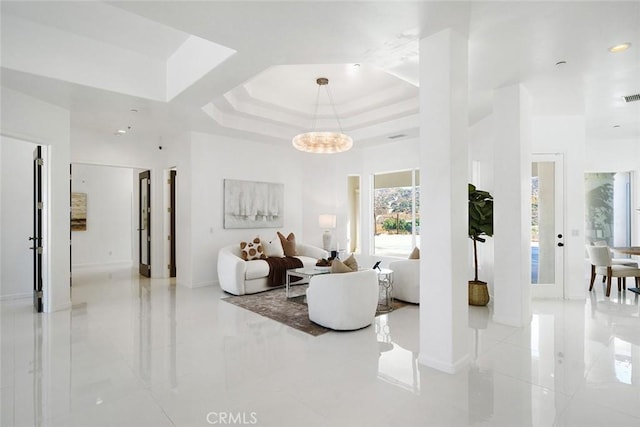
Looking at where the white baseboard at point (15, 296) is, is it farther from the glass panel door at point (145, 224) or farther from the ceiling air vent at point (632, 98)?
the ceiling air vent at point (632, 98)

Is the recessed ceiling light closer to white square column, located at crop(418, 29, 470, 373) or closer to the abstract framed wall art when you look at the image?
white square column, located at crop(418, 29, 470, 373)

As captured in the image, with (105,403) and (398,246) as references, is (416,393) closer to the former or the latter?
(105,403)

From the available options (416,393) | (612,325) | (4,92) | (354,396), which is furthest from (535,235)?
(4,92)

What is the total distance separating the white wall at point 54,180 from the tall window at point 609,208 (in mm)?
9723

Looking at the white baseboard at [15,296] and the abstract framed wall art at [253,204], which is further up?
the abstract framed wall art at [253,204]

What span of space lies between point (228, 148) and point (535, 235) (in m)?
5.85

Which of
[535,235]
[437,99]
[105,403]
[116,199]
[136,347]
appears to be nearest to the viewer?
[105,403]

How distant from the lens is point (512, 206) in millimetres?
4152

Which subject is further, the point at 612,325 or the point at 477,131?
the point at 477,131

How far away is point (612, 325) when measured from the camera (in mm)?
4125

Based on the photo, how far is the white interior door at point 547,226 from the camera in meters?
5.42

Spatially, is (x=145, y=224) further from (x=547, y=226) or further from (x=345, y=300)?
(x=547, y=226)

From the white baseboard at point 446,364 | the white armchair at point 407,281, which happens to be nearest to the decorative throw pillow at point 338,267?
the white baseboard at point 446,364

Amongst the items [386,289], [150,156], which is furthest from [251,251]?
[150,156]
